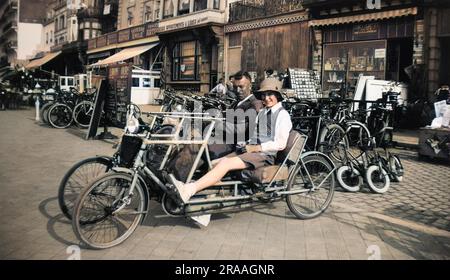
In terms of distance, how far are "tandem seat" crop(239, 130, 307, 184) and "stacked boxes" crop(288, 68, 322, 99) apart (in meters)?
7.50

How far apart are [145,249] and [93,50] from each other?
3383 centimetres

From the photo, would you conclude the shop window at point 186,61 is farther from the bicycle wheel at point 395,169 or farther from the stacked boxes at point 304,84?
the bicycle wheel at point 395,169

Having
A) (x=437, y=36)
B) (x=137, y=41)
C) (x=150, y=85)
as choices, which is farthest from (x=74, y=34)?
(x=437, y=36)

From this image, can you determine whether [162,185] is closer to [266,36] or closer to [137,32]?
[266,36]

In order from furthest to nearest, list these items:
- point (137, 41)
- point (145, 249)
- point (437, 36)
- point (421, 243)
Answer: point (137, 41), point (437, 36), point (421, 243), point (145, 249)

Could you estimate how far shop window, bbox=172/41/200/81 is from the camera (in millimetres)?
23703

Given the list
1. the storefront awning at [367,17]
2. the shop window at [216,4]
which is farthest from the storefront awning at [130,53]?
the storefront awning at [367,17]

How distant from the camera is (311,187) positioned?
5273 mm

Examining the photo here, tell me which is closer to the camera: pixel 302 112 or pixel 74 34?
pixel 302 112

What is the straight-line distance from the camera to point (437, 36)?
12.7 meters

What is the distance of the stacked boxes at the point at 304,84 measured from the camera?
12.5 m

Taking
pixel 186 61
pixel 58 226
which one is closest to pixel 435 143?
pixel 58 226
